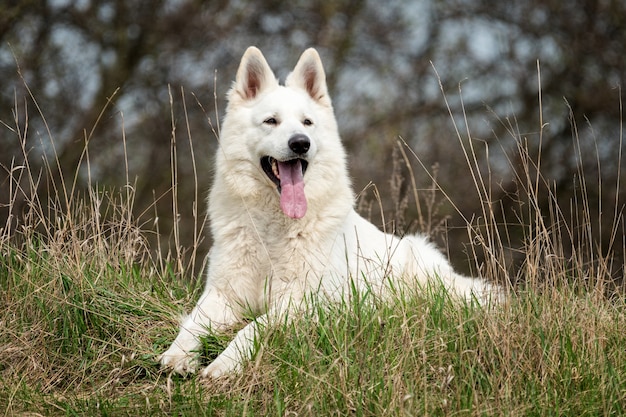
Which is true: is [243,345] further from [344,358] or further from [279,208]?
[279,208]

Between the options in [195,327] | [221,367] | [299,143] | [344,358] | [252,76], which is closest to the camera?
[344,358]

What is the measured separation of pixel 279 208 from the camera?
4.73m

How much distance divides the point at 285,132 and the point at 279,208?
0.47m

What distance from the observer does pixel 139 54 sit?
1285cm

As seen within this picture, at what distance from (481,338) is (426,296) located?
0.50 meters

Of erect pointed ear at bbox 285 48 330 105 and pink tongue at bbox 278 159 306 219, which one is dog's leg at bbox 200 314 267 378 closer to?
pink tongue at bbox 278 159 306 219

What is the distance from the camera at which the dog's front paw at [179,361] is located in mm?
3797

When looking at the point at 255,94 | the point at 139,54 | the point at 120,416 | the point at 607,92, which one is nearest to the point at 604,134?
the point at 607,92

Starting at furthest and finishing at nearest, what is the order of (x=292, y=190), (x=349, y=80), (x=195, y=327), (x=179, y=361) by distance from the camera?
(x=349, y=80), (x=292, y=190), (x=195, y=327), (x=179, y=361)

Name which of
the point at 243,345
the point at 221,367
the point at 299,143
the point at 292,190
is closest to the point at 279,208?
the point at 292,190

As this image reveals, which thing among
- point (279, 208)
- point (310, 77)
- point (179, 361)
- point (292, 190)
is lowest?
point (179, 361)

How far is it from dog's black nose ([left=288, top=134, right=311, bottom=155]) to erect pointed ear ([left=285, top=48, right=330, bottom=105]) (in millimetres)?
657

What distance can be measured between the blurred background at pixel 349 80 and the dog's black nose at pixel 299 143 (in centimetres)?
767

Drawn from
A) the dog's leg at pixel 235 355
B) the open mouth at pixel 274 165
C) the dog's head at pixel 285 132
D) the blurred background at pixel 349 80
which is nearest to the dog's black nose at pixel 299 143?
the dog's head at pixel 285 132
